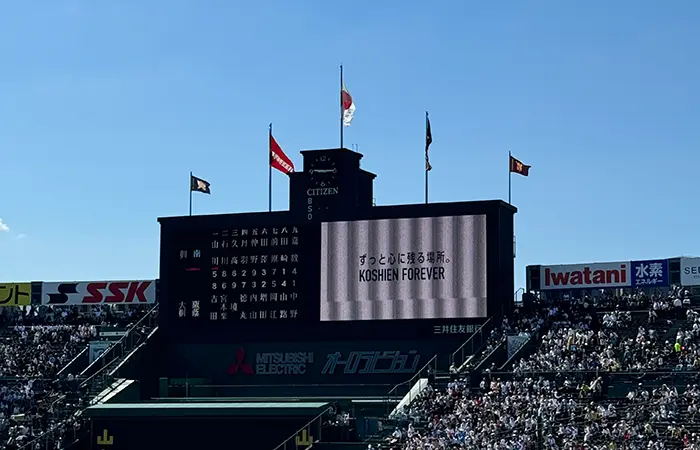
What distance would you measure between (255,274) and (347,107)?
27.8 feet

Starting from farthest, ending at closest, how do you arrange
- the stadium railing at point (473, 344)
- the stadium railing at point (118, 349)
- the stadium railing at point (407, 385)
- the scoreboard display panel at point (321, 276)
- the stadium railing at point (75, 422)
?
the stadium railing at point (118, 349) < the stadium railing at point (75, 422) < the scoreboard display panel at point (321, 276) < the stadium railing at point (473, 344) < the stadium railing at point (407, 385)

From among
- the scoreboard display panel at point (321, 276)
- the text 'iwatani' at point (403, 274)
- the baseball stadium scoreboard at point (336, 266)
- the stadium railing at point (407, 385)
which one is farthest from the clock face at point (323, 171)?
the stadium railing at point (407, 385)

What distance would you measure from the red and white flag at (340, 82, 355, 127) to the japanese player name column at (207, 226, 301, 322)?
17.8ft

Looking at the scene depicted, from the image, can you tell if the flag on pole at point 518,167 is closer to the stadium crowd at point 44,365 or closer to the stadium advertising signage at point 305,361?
the stadium advertising signage at point 305,361

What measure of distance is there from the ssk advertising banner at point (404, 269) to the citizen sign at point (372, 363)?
156 centimetres

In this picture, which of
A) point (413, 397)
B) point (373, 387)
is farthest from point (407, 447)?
point (373, 387)

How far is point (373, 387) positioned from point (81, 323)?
58.8 ft

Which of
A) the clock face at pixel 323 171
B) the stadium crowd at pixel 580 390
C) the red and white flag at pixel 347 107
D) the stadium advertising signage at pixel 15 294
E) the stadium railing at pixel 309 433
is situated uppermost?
the red and white flag at pixel 347 107

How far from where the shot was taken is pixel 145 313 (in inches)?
2719

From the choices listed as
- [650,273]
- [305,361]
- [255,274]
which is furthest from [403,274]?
[650,273]

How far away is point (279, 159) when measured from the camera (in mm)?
65000

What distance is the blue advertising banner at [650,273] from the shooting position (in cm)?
6147

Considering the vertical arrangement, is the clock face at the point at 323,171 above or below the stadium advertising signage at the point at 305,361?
above

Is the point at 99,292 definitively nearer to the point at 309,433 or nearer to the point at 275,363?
the point at 275,363
